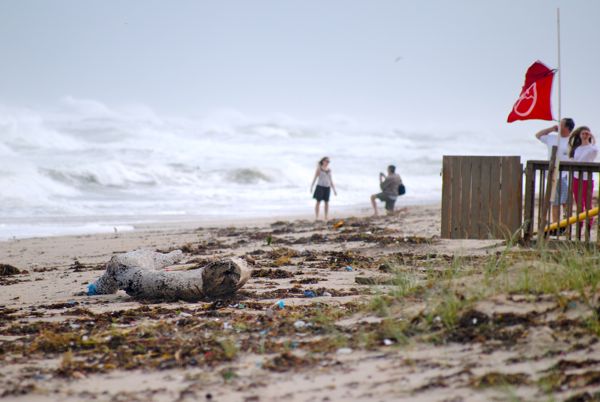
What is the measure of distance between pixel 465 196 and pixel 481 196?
201 millimetres

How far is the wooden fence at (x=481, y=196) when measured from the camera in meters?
9.19

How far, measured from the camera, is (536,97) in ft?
28.6

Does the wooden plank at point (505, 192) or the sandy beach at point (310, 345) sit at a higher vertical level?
the wooden plank at point (505, 192)

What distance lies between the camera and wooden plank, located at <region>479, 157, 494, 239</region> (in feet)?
30.6

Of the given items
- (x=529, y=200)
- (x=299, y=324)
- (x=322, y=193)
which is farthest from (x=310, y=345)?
(x=322, y=193)

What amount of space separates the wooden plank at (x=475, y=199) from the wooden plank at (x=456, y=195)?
0.15 m

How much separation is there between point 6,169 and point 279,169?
14053 millimetres

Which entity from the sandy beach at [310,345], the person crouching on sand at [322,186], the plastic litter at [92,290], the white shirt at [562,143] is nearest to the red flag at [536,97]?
the white shirt at [562,143]

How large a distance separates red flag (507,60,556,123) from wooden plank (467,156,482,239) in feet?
2.80

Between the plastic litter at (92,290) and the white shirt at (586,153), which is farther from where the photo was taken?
the white shirt at (586,153)

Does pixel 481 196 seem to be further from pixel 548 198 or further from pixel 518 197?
pixel 548 198

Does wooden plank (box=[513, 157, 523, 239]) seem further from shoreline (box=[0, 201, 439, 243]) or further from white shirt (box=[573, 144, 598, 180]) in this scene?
shoreline (box=[0, 201, 439, 243])

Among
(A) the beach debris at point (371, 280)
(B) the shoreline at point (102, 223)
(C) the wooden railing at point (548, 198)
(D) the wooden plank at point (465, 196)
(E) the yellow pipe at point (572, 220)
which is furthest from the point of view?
(B) the shoreline at point (102, 223)

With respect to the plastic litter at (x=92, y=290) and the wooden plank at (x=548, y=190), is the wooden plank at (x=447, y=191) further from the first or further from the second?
the plastic litter at (x=92, y=290)
